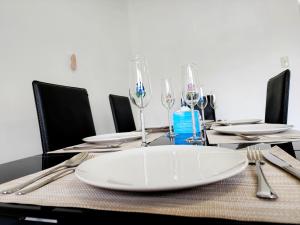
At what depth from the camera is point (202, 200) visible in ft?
0.91

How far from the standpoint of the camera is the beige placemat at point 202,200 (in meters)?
0.24

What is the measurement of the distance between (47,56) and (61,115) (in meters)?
0.85

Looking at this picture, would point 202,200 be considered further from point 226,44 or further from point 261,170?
point 226,44

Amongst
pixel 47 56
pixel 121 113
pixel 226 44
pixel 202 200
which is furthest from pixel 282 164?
pixel 226 44

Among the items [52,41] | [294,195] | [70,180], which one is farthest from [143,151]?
[52,41]

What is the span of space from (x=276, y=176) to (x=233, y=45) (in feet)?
8.80

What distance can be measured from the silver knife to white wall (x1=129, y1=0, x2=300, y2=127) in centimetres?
238

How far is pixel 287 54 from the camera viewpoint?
2559 millimetres

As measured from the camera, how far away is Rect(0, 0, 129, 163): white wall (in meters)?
1.44

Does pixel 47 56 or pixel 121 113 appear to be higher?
pixel 47 56

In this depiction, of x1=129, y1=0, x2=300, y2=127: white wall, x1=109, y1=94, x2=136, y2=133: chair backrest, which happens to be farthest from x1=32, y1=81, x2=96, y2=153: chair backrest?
x1=129, y1=0, x2=300, y2=127: white wall

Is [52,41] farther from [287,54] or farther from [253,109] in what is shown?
[287,54]

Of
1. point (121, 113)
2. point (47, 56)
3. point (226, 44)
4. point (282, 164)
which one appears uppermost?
point (226, 44)

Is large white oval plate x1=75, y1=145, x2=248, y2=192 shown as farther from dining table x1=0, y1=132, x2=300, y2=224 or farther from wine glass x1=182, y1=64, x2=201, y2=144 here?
wine glass x1=182, y1=64, x2=201, y2=144
